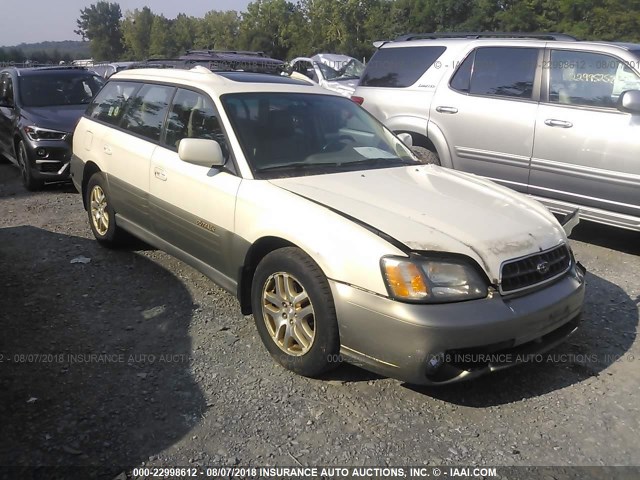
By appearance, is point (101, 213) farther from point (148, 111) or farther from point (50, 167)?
point (50, 167)

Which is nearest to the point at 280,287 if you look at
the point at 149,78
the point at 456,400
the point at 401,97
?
the point at 456,400

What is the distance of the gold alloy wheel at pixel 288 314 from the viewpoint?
130 inches

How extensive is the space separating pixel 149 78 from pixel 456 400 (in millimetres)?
3584

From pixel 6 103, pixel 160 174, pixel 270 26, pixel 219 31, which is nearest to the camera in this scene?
pixel 160 174

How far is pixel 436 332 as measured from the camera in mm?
2832

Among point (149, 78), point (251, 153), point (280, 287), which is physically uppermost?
point (149, 78)

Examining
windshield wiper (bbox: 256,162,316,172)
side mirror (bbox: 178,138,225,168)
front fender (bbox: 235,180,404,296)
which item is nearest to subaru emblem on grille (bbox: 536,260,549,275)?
front fender (bbox: 235,180,404,296)

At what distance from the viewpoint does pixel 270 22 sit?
68250 millimetres

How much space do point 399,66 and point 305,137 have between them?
138 inches

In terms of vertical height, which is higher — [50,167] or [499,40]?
[499,40]

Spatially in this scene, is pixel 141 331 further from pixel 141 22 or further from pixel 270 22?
pixel 141 22

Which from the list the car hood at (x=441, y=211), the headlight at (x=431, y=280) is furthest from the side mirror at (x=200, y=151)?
the headlight at (x=431, y=280)

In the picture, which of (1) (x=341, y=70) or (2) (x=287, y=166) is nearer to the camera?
(2) (x=287, y=166)

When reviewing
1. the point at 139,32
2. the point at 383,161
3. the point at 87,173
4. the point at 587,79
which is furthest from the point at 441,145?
the point at 139,32
